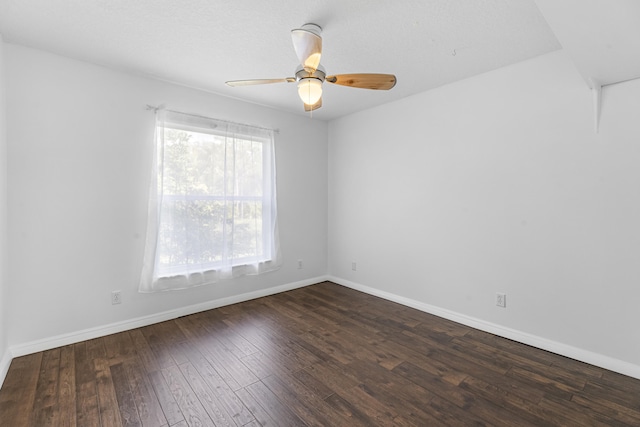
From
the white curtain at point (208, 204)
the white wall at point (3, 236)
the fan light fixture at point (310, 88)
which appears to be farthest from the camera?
the white curtain at point (208, 204)

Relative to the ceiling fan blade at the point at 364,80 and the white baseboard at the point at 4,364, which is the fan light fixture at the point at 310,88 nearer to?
the ceiling fan blade at the point at 364,80

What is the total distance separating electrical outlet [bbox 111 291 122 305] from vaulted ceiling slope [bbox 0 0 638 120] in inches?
82.6

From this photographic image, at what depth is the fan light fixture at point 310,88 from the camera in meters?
1.93

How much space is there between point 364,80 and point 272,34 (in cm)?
77

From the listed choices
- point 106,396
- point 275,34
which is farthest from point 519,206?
point 106,396

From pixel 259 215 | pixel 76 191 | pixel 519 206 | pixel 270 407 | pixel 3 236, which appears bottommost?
pixel 270 407

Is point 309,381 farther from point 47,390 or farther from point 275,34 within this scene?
point 275,34

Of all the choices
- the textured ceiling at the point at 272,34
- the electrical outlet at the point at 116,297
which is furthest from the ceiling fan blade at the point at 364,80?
the electrical outlet at the point at 116,297

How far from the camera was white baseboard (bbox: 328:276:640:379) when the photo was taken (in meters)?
2.11

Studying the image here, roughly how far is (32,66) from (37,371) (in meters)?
2.36

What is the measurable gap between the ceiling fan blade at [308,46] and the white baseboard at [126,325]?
8.96ft

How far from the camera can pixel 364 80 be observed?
6.59ft

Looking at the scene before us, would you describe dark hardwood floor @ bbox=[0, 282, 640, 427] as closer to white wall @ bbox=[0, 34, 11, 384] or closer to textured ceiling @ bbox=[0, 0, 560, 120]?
white wall @ bbox=[0, 34, 11, 384]

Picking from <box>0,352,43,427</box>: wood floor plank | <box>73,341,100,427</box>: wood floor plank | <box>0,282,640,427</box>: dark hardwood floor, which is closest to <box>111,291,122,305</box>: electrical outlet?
<box>0,282,640,427</box>: dark hardwood floor
